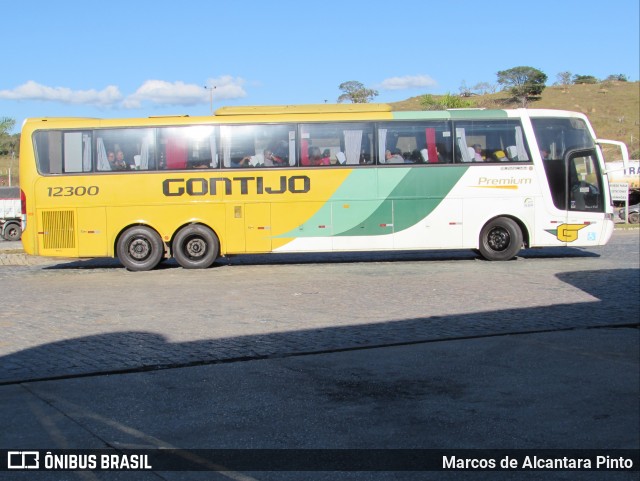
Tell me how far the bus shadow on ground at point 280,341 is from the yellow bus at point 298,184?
22.6ft

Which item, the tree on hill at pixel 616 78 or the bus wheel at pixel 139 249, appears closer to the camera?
the bus wheel at pixel 139 249

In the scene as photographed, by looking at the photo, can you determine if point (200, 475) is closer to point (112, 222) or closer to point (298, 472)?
point (298, 472)

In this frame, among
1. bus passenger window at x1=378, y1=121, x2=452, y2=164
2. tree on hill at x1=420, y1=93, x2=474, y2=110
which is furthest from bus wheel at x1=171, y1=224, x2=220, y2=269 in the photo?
tree on hill at x1=420, y1=93, x2=474, y2=110

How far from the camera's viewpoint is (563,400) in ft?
21.8

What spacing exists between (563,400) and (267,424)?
249 centimetres

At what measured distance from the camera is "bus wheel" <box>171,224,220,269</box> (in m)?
18.1

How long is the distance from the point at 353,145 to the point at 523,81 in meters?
87.1

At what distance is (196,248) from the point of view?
18312 millimetres

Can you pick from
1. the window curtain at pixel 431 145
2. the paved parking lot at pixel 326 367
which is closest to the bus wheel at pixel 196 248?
the paved parking lot at pixel 326 367

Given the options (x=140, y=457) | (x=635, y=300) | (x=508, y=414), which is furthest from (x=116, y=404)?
(x=635, y=300)

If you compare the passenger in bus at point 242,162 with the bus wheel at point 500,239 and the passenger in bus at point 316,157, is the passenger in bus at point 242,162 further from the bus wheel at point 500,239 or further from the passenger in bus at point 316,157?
the bus wheel at point 500,239

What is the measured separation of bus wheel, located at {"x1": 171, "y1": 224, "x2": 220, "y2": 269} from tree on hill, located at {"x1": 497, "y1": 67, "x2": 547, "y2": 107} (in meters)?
79.4

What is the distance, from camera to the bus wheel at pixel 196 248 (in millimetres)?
18141

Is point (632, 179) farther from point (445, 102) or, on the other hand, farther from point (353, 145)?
point (445, 102)
